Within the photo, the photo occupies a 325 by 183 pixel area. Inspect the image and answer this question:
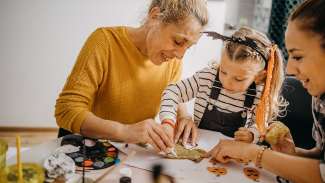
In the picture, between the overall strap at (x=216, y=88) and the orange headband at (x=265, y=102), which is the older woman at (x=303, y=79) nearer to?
the orange headband at (x=265, y=102)

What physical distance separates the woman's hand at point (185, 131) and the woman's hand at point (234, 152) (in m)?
0.16

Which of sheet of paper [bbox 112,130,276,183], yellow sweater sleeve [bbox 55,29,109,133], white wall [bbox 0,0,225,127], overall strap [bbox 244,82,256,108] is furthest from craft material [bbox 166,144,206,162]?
white wall [bbox 0,0,225,127]

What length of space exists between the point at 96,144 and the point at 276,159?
656 millimetres

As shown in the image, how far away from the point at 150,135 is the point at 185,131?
27 centimetres

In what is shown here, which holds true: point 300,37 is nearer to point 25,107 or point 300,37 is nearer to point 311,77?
point 311,77

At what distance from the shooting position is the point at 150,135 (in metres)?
1.29

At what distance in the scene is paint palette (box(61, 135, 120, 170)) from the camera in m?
1.19

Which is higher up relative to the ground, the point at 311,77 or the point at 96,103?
the point at 311,77

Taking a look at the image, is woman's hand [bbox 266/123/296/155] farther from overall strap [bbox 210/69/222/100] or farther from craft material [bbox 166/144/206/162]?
overall strap [bbox 210/69/222/100]

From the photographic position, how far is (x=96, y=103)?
1.73m

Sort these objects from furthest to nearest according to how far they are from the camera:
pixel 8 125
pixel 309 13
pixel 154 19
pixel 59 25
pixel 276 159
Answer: pixel 8 125 < pixel 59 25 < pixel 154 19 < pixel 276 159 < pixel 309 13

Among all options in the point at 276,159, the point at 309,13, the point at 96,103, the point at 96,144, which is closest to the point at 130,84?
the point at 96,103

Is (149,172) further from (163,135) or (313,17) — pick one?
(313,17)

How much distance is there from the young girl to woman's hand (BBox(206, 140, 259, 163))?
120 millimetres
